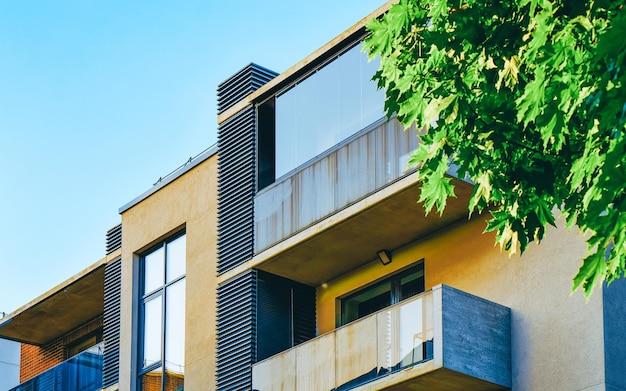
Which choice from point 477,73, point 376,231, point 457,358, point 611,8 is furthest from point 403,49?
point 376,231

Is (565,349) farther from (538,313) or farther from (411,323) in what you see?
(411,323)

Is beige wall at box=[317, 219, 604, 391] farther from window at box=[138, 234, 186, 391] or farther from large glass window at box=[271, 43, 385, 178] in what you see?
window at box=[138, 234, 186, 391]

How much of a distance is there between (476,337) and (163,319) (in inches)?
342

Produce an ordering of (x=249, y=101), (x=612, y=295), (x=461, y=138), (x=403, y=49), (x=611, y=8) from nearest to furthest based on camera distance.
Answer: (x=611, y=8) < (x=461, y=138) < (x=403, y=49) < (x=612, y=295) < (x=249, y=101)

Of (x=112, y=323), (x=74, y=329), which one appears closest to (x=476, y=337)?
(x=112, y=323)

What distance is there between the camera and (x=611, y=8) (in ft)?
34.9

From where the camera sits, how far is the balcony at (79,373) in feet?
93.2

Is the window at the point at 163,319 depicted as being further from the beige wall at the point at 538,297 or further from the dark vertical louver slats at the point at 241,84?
the beige wall at the point at 538,297

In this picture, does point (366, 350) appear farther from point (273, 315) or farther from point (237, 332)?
point (237, 332)

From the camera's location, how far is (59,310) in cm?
3106

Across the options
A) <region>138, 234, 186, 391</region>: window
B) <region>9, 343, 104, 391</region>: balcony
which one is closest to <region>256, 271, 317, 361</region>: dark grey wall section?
<region>138, 234, 186, 391</region>: window

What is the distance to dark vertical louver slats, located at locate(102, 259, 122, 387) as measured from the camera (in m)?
26.5

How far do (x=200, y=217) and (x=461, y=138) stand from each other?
13.2 meters

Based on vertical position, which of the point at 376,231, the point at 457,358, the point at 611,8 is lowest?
the point at 457,358
